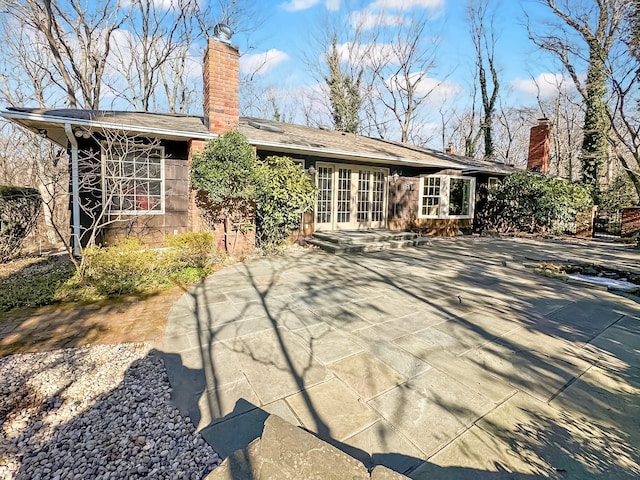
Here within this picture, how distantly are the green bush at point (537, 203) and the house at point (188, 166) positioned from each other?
88.1 inches

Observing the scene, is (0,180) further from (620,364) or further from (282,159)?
(620,364)

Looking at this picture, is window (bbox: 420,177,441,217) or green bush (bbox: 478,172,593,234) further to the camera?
green bush (bbox: 478,172,593,234)

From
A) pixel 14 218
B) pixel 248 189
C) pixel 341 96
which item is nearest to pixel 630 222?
pixel 248 189

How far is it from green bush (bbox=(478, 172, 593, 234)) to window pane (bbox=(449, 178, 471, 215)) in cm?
162

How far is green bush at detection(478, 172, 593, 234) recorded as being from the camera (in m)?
11.7

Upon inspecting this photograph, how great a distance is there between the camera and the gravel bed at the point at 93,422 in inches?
68.2

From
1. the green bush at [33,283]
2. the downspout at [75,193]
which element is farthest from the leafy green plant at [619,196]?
the green bush at [33,283]

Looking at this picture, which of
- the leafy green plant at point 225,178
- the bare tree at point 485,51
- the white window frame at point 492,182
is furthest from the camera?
the bare tree at point 485,51

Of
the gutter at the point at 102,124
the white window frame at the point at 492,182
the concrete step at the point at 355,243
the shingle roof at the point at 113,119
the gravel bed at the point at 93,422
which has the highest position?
the shingle roof at the point at 113,119

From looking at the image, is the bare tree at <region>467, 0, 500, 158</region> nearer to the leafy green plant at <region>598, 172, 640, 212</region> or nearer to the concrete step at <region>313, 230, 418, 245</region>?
the leafy green plant at <region>598, 172, 640, 212</region>

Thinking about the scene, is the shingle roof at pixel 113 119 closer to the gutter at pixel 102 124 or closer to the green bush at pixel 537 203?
the gutter at pixel 102 124

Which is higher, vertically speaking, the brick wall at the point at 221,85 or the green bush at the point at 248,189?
the brick wall at the point at 221,85

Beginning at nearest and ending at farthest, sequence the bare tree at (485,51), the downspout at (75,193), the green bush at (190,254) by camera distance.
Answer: the green bush at (190,254) < the downspout at (75,193) < the bare tree at (485,51)

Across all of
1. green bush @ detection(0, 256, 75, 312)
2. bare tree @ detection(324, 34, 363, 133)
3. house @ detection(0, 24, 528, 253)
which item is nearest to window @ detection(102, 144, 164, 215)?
house @ detection(0, 24, 528, 253)
